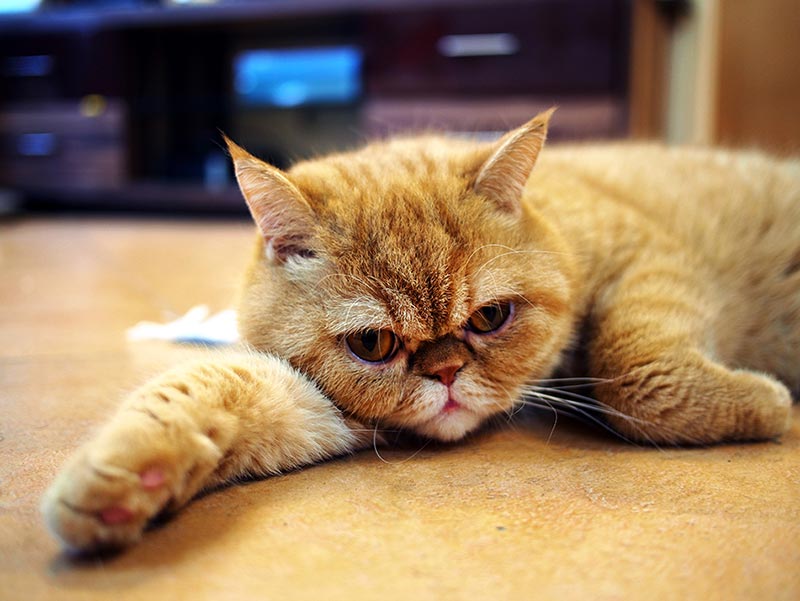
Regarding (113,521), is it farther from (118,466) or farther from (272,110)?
(272,110)

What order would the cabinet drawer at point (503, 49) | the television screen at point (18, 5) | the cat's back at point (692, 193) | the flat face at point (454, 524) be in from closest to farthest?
the flat face at point (454, 524)
the cat's back at point (692, 193)
the cabinet drawer at point (503, 49)
the television screen at point (18, 5)

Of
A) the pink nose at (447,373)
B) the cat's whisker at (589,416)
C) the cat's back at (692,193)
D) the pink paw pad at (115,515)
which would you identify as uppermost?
the cat's back at (692,193)

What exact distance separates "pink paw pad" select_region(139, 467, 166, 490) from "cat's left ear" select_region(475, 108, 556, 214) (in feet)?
2.44

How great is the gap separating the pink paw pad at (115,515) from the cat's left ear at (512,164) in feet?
2.64

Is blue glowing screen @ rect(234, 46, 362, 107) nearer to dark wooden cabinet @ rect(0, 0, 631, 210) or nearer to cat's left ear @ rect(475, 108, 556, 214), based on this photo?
dark wooden cabinet @ rect(0, 0, 631, 210)

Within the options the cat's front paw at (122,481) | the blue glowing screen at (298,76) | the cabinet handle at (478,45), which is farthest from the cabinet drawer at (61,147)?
the cat's front paw at (122,481)

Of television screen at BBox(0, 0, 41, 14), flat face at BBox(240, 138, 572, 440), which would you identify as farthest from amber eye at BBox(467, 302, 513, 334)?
television screen at BBox(0, 0, 41, 14)

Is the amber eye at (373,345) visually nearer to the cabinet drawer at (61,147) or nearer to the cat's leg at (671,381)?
the cat's leg at (671,381)

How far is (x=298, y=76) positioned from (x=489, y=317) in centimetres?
402

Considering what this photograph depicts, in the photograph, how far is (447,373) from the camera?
1.23 metres

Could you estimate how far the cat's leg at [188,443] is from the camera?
917 mm

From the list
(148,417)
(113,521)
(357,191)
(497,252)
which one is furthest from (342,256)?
(113,521)

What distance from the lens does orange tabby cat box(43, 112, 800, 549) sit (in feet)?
3.91

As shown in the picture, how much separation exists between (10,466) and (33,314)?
1.34 m
